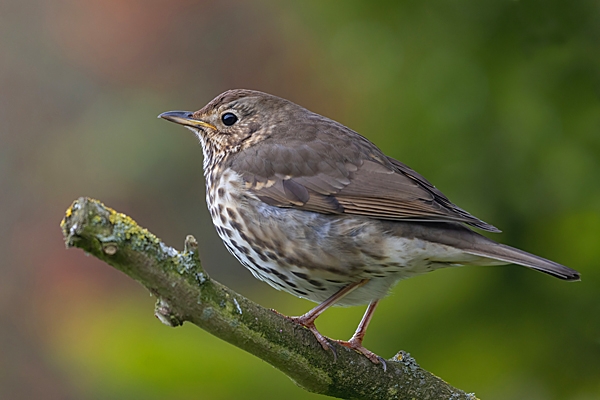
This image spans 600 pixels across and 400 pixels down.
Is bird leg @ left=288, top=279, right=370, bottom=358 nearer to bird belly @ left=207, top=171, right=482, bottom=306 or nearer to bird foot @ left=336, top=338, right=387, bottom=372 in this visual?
bird belly @ left=207, top=171, right=482, bottom=306

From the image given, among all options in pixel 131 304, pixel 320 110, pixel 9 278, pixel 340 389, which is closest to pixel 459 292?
pixel 340 389

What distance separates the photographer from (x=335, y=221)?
3.46 m

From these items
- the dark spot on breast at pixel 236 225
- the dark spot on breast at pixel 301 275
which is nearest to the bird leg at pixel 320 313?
the dark spot on breast at pixel 301 275

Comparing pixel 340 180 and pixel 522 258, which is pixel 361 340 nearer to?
pixel 340 180

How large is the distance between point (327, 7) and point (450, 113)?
0.90 metres

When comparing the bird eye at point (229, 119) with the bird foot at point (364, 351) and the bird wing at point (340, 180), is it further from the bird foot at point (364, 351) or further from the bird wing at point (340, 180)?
the bird foot at point (364, 351)

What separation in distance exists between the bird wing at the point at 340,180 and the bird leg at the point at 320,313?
0.35 meters

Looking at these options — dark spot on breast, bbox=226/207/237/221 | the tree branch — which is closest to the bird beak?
dark spot on breast, bbox=226/207/237/221

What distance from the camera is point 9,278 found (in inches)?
333

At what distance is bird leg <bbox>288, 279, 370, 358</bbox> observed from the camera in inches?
119

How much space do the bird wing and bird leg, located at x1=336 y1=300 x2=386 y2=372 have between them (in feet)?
1.59

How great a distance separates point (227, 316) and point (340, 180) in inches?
47.2

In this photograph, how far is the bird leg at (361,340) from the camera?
Result: 317 cm

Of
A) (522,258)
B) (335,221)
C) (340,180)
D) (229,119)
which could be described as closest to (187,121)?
(229,119)
